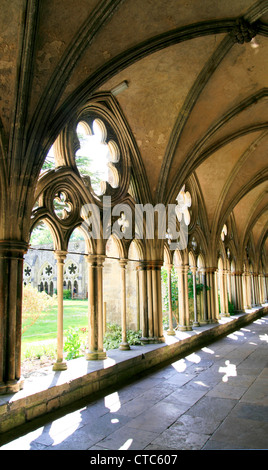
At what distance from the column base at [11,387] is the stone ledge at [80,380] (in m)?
0.06

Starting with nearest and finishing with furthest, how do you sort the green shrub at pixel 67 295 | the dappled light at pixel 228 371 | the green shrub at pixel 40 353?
the dappled light at pixel 228 371 → the green shrub at pixel 40 353 → the green shrub at pixel 67 295

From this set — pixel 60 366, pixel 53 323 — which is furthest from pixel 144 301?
pixel 53 323

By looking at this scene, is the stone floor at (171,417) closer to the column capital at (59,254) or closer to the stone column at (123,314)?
the stone column at (123,314)

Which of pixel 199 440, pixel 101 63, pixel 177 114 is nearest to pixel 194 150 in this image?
pixel 177 114

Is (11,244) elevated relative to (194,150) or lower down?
lower down

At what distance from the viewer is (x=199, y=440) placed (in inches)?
110

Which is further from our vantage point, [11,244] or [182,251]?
[182,251]

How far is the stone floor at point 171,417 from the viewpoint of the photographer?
2.78 meters

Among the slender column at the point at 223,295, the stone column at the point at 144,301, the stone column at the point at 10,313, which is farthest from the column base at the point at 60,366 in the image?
the slender column at the point at 223,295

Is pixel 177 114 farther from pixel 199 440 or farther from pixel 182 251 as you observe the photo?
pixel 199 440

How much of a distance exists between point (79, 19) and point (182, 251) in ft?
18.0

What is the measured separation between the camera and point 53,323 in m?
11.9

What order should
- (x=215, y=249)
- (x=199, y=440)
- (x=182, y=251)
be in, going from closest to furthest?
(x=199, y=440) < (x=182, y=251) < (x=215, y=249)

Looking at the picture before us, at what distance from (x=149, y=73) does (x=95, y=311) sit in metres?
3.57
